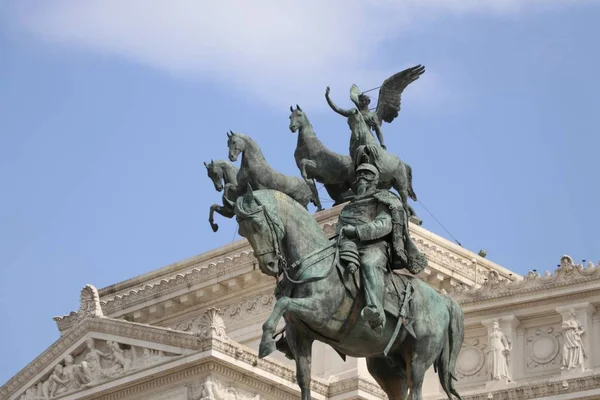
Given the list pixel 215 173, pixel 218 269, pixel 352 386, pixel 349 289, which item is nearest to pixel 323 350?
pixel 352 386

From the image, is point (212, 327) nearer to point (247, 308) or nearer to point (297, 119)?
point (247, 308)

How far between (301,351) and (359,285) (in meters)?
0.82

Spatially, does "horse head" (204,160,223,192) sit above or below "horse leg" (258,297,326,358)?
above

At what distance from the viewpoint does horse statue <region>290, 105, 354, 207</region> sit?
75.1ft

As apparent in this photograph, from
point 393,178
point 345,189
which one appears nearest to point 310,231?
point 393,178

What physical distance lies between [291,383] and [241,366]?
112cm

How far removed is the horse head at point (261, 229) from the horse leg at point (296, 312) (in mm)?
412

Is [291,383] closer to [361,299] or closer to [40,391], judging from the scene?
[40,391]

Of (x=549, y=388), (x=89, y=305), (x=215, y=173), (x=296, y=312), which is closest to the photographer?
(x=296, y=312)

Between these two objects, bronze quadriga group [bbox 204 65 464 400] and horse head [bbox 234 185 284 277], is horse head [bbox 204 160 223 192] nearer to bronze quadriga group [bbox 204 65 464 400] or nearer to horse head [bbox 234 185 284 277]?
bronze quadriga group [bbox 204 65 464 400]

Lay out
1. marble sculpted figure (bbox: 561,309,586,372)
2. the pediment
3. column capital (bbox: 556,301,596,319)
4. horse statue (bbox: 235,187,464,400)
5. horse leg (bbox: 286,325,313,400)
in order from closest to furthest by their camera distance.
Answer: horse statue (bbox: 235,187,464,400), horse leg (bbox: 286,325,313,400), marble sculpted figure (bbox: 561,309,586,372), column capital (bbox: 556,301,596,319), the pediment

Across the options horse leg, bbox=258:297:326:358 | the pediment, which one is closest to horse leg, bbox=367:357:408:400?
horse leg, bbox=258:297:326:358

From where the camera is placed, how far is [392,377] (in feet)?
63.4

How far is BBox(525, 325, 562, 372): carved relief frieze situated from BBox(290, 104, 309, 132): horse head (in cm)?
1649
